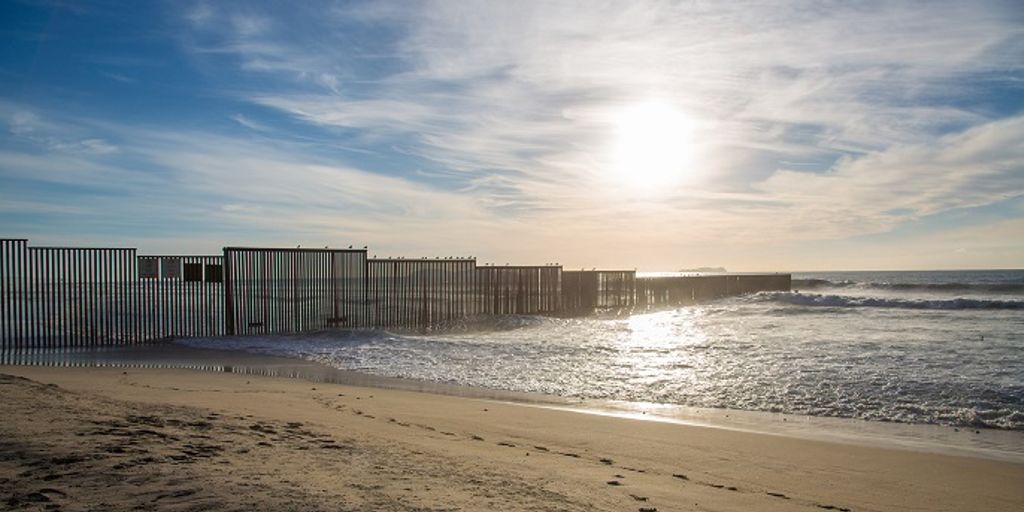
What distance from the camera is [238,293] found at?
19.3 meters

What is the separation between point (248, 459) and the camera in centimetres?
477

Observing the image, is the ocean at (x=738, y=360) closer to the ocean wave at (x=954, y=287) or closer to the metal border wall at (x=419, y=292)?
the metal border wall at (x=419, y=292)

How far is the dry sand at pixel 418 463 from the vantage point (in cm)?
405

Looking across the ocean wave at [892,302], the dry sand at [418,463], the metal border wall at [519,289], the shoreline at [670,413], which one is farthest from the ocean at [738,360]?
the ocean wave at [892,302]

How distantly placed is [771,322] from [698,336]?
236 inches

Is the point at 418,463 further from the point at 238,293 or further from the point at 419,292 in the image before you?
the point at 419,292

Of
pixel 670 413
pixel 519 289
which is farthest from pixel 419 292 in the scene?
pixel 670 413

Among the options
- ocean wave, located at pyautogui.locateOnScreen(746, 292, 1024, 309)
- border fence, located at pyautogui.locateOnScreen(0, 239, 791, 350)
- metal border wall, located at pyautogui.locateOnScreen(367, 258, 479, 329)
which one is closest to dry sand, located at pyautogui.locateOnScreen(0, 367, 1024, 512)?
border fence, located at pyautogui.locateOnScreen(0, 239, 791, 350)

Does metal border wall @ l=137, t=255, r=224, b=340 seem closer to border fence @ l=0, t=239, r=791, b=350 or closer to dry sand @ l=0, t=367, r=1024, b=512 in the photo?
border fence @ l=0, t=239, r=791, b=350

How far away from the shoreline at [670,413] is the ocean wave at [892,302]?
25557mm

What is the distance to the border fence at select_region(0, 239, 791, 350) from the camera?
1684 centimetres

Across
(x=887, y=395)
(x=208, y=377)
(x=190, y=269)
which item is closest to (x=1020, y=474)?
(x=887, y=395)

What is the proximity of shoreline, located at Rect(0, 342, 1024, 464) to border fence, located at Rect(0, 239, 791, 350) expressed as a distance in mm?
2650

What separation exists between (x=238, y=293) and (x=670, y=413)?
13904 mm
